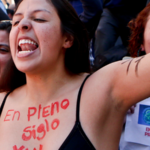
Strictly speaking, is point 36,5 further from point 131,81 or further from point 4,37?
point 131,81

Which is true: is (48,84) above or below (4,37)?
below

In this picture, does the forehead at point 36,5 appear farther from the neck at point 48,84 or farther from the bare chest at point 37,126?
the bare chest at point 37,126

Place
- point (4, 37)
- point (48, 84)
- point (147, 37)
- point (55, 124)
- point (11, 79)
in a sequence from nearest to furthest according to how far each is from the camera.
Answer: point (55, 124)
point (48, 84)
point (147, 37)
point (11, 79)
point (4, 37)

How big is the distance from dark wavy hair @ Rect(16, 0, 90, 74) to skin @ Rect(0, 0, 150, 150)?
0.05m

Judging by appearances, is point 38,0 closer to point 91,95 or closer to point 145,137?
point 91,95

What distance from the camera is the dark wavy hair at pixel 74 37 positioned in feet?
4.64

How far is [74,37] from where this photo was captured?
1.46m

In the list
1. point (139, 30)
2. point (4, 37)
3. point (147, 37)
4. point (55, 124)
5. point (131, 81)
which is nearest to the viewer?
point (131, 81)

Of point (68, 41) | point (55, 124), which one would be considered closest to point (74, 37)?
point (68, 41)

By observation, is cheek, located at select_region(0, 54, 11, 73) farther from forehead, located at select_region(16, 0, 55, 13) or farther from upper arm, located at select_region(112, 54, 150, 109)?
upper arm, located at select_region(112, 54, 150, 109)

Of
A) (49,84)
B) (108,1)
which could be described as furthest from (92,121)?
(108,1)

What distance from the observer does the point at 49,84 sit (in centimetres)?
140

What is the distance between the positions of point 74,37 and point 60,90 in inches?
16.2

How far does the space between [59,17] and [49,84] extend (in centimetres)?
49
